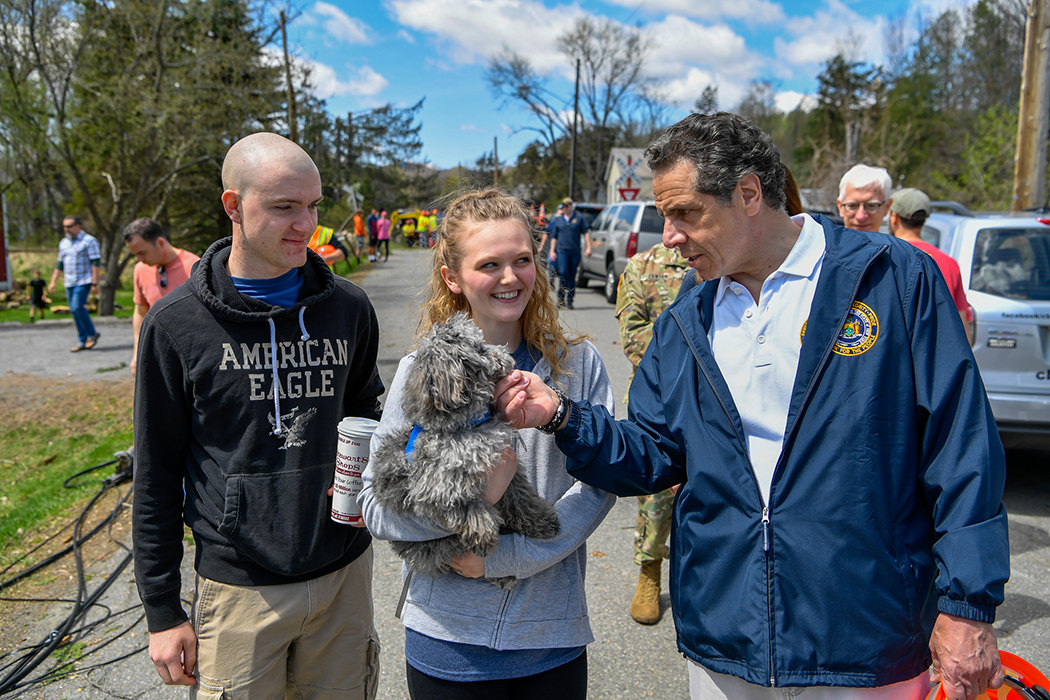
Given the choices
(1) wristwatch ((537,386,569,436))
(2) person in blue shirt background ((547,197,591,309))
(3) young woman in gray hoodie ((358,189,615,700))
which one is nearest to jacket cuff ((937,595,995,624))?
(3) young woman in gray hoodie ((358,189,615,700))

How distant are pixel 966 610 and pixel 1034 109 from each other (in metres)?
11.0

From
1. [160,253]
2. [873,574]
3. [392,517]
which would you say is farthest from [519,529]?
[160,253]

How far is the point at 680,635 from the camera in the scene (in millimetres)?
1863

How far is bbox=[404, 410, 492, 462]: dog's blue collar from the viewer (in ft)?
4.99

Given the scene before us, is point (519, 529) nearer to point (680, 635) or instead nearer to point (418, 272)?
point (680, 635)

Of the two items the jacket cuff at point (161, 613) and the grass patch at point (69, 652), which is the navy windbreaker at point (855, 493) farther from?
the grass patch at point (69, 652)

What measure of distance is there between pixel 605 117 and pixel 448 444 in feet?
176

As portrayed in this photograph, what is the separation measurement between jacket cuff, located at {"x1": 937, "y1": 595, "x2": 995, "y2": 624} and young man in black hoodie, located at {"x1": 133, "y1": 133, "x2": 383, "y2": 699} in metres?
1.67

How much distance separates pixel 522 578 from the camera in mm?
1753

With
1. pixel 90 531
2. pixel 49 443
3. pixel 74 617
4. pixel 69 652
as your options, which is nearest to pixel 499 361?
pixel 69 652

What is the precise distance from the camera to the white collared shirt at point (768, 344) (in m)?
1.73

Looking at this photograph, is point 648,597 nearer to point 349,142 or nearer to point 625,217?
Answer: point 625,217

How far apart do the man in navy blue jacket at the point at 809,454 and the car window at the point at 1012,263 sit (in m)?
4.25

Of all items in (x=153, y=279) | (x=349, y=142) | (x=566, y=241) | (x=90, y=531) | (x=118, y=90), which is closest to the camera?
(x=90, y=531)
